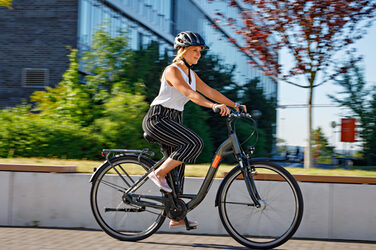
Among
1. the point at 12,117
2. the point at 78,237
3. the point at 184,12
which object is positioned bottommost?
→ the point at 78,237

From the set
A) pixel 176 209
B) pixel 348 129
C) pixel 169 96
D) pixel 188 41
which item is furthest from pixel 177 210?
pixel 348 129

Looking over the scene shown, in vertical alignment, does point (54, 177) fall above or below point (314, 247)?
above

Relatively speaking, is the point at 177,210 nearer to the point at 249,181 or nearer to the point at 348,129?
the point at 249,181

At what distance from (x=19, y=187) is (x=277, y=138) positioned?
21.7ft

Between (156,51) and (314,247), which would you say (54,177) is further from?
(156,51)

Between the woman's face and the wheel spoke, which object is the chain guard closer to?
the wheel spoke

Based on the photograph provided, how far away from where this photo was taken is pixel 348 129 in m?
10.6

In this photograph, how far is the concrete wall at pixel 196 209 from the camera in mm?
5773

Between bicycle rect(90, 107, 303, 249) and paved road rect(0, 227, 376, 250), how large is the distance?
7.0 inches

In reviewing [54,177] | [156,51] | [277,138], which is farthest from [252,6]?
[156,51]

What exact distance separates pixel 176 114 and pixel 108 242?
4.92 ft

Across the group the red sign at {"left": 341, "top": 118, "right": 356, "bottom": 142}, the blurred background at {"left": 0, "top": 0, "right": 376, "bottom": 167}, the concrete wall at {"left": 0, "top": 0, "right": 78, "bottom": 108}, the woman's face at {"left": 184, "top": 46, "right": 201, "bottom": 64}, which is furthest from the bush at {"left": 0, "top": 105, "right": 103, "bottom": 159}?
the concrete wall at {"left": 0, "top": 0, "right": 78, "bottom": 108}

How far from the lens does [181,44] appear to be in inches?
194

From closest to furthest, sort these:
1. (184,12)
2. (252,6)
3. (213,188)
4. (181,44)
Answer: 1. (181,44)
2. (213,188)
3. (252,6)
4. (184,12)
